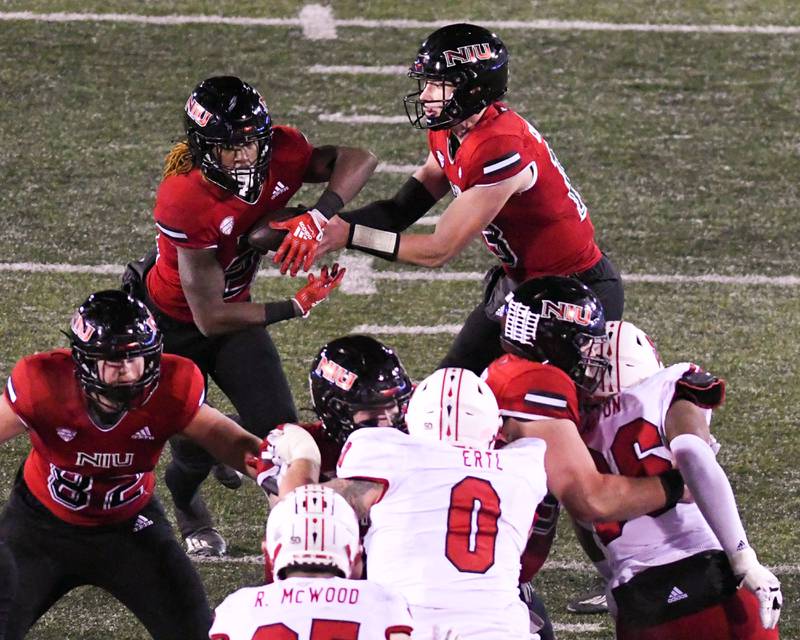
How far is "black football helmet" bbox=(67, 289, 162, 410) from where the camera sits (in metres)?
4.07

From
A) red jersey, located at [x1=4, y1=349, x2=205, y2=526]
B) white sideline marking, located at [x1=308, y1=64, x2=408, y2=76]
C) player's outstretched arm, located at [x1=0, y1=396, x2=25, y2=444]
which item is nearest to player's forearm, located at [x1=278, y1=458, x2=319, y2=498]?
red jersey, located at [x1=4, y1=349, x2=205, y2=526]

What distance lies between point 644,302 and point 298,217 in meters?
2.76

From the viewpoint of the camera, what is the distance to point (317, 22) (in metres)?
10.2

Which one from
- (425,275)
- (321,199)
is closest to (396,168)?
(425,275)

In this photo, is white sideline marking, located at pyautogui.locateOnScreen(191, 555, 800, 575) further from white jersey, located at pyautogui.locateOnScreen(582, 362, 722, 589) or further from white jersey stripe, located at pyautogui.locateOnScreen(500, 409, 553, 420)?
white jersey stripe, located at pyautogui.locateOnScreen(500, 409, 553, 420)

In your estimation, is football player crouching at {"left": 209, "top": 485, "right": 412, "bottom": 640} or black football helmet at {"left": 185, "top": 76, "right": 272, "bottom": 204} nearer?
football player crouching at {"left": 209, "top": 485, "right": 412, "bottom": 640}

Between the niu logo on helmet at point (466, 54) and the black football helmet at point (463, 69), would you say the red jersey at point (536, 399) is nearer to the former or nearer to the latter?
the black football helmet at point (463, 69)

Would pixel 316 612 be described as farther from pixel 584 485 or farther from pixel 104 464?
pixel 104 464

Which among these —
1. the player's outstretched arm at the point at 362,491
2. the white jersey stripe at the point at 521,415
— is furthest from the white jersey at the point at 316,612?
the white jersey stripe at the point at 521,415

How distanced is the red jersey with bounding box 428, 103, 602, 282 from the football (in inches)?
23.3

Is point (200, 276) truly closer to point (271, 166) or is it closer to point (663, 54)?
point (271, 166)

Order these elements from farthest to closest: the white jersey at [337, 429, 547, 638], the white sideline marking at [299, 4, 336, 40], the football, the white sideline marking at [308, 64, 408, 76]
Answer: the white sideline marking at [299, 4, 336, 40], the white sideline marking at [308, 64, 408, 76], the football, the white jersey at [337, 429, 547, 638]

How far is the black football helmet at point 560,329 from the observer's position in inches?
171

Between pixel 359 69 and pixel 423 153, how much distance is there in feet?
3.80
